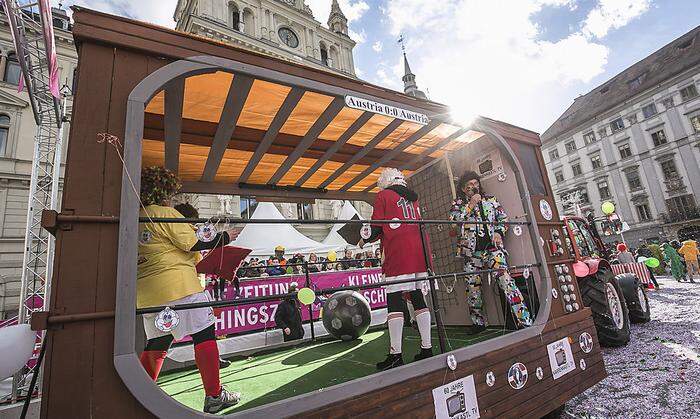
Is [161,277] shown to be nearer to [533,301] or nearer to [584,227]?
[533,301]

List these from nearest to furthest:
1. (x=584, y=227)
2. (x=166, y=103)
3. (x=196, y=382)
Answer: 1. (x=166, y=103)
2. (x=196, y=382)
3. (x=584, y=227)

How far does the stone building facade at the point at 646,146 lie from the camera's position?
2898 cm

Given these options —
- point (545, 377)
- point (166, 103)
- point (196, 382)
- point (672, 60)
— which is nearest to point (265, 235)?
point (196, 382)

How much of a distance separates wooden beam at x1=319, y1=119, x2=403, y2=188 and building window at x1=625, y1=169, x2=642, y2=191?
40.1 metres

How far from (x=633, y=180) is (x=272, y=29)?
3817cm

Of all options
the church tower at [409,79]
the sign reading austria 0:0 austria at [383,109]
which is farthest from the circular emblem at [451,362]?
the church tower at [409,79]

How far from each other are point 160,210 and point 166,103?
39.6 inches

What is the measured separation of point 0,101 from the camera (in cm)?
1639

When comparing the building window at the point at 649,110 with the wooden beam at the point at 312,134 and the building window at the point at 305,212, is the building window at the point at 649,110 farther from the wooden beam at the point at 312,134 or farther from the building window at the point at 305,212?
the wooden beam at the point at 312,134

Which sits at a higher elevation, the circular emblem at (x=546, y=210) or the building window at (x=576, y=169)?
the building window at (x=576, y=169)

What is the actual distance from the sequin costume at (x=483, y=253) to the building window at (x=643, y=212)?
3894 cm

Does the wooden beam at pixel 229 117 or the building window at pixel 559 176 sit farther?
the building window at pixel 559 176

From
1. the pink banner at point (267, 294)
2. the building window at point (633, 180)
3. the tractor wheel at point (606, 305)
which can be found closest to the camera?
the tractor wheel at point (606, 305)

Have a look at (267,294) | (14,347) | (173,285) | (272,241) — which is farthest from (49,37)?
(272,241)
